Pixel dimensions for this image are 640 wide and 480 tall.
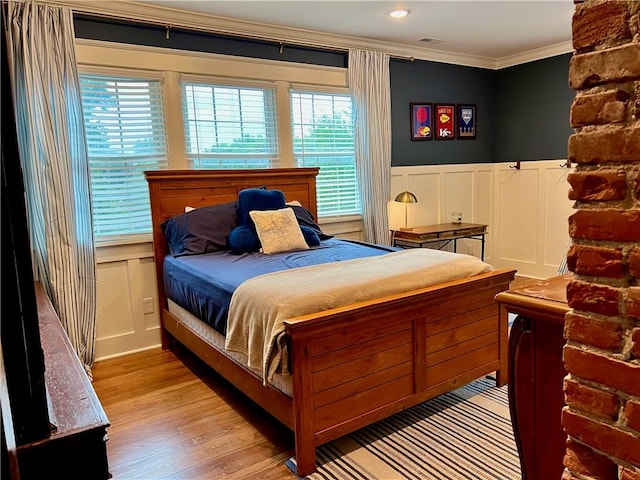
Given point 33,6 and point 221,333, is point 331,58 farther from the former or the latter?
point 221,333

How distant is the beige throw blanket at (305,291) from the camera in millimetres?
1976

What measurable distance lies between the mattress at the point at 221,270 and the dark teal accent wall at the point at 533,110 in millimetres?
2921

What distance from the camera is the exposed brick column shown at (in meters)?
0.79

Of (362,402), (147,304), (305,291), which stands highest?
(305,291)

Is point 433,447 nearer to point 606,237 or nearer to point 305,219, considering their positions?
point 606,237

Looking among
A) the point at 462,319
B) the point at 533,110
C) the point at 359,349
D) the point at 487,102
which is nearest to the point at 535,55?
the point at 533,110

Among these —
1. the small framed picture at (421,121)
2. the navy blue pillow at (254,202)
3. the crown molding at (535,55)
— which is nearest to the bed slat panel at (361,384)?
the navy blue pillow at (254,202)

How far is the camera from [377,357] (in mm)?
2195

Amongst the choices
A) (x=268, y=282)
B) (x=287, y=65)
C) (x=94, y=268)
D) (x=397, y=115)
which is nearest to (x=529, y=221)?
(x=397, y=115)

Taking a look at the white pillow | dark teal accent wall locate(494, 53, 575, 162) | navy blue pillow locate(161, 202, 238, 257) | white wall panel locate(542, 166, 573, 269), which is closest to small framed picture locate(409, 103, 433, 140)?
dark teal accent wall locate(494, 53, 575, 162)

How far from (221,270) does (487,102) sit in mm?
A: 4234

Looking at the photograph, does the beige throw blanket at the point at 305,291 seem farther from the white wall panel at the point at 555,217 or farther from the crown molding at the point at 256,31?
the white wall panel at the point at 555,217

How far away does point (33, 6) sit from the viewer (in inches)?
115

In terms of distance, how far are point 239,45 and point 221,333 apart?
2.49m
